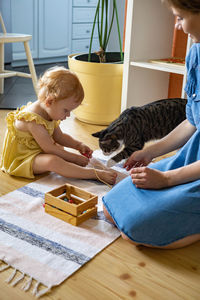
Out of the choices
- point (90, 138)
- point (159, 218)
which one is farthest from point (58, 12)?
point (159, 218)

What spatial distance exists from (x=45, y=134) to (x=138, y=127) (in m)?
0.45

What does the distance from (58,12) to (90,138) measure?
8.05ft

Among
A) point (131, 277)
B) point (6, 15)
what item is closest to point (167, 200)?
point (131, 277)

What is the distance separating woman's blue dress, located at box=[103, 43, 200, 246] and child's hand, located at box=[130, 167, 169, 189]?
2cm

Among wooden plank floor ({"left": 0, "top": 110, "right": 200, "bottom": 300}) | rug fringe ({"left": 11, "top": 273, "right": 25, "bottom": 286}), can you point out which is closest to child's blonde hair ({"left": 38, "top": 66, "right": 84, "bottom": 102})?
wooden plank floor ({"left": 0, "top": 110, "right": 200, "bottom": 300})

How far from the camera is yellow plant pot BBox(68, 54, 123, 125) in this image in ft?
6.91

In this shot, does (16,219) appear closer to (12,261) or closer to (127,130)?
(12,261)

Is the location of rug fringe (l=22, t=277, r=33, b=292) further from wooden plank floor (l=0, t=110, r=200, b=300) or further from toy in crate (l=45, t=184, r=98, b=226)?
toy in crate (l=45, t=184, r=98, b=226)

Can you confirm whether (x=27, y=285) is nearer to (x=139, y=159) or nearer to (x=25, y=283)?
(x=25, y=283)

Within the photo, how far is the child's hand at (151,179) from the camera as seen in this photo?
1.03 meters

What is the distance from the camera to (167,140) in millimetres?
1235

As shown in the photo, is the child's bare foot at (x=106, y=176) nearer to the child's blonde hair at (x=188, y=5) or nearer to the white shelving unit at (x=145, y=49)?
the white shelving unit at (x=145, y=49)

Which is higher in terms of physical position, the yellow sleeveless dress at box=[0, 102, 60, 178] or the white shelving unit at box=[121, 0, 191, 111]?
the white shelving unit at box=[121, 0, 191, 111]

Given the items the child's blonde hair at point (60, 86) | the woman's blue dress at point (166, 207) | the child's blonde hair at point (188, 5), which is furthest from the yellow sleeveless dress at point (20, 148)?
the child's blonde hair at point (188, 5)
